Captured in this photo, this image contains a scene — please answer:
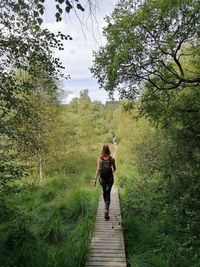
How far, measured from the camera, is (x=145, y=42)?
7.86 m

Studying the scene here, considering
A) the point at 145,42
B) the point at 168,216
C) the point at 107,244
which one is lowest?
the point at 107,244

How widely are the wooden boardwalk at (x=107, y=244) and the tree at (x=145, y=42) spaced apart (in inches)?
149

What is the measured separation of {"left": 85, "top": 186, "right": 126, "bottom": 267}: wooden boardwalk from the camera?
18.4 ft

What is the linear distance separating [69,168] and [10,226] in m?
11.7

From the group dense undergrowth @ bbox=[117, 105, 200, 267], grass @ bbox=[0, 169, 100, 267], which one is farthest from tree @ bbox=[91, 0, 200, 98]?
grass @ bbox=[0, 169, 100, 267]

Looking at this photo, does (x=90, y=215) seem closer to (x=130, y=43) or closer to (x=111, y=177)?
(x=111, y=177)

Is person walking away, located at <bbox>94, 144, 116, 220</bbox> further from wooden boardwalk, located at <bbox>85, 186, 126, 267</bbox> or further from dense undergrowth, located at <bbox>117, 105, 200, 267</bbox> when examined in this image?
dense undergrowth, located at <bbox>117, 105, 200, 267</bbox>

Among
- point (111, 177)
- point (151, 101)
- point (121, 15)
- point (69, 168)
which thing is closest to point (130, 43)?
point (121, 15)

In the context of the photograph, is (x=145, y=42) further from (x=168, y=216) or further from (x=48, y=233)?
(x=48, y=233)

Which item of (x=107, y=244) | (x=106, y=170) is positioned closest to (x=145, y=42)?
(x=106, y=170)

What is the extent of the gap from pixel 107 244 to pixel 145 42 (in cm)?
487

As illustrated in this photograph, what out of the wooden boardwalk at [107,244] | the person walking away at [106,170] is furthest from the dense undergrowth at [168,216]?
the person walking away at [106,170]

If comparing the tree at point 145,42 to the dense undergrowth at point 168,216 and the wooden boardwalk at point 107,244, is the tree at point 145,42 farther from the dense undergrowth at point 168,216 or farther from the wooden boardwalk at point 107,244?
the wooden boardwalk at point 107,244

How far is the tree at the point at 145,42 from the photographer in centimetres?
710
